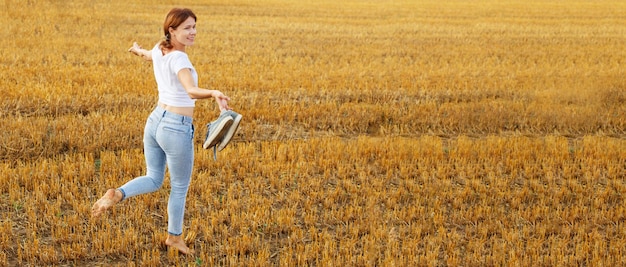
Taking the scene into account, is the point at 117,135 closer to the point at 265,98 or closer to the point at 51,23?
the point at 265,98

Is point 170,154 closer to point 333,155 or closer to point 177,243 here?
point 177,243

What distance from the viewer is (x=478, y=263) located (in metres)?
6.44

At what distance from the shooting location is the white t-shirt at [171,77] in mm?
5340

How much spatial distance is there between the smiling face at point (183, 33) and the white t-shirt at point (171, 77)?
80 mm

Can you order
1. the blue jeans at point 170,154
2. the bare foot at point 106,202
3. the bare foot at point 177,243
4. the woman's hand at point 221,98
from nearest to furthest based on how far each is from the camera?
the woman's hand at point 221,98
the blue jeans at point 170,154
the bare foot at point 106,202
the bare foot at point 177,243

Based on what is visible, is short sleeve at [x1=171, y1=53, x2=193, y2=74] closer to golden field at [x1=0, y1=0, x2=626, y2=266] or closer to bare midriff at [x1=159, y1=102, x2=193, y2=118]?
bare midriff at [x1=159, y1=102, x2=193, y2=118]

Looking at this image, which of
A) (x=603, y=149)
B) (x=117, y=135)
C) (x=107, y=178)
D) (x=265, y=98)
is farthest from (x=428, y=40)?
(x=107, y=178)

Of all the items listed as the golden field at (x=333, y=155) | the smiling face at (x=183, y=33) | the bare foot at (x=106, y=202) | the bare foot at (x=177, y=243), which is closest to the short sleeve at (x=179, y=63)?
the smiling face at (x=183, y=33)

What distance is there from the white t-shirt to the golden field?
1400 millimetres

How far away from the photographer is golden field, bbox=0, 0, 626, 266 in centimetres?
671

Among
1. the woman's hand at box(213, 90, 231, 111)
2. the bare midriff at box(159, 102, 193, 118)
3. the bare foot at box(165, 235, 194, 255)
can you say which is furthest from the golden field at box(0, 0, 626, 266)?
the woman's hand at box(213, 90, 231, 111)

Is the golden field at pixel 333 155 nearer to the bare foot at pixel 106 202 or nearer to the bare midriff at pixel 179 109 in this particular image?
the bare foot at pixel 106 202

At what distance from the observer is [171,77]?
5414 mm

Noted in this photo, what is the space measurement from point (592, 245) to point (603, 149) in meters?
3.91
